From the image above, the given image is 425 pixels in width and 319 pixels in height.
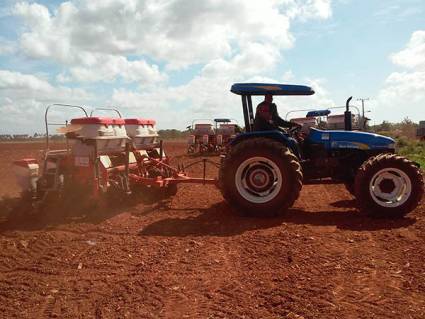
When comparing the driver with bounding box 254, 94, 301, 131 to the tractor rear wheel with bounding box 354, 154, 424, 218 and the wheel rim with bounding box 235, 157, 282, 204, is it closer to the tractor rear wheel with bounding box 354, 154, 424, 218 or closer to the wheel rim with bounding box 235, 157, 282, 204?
the wheel rim with bounding box 235, 157, 282, 204

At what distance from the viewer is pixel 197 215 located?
720cm

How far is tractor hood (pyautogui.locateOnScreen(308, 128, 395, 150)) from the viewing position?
23.6 ft

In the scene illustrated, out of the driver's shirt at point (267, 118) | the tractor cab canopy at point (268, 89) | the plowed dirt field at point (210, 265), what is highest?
the tractor cab canopy at point (268, 89)

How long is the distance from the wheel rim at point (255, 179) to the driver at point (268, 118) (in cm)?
64

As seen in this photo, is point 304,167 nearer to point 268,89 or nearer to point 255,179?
point 255,179

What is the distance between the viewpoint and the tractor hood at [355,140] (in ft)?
23.6

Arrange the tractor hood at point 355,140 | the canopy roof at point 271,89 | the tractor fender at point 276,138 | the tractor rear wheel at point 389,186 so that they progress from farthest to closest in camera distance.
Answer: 1. the tractor hood at point 355,140
2. the tractor fender at point 276,138
3. the canopy roof at point 271,89
4. the tractor rear wheel at point 389,186

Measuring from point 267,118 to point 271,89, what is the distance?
477 millimetres

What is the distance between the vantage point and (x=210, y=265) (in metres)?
4.61

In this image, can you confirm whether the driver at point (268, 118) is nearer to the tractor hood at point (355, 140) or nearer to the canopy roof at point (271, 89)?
the canopy roof at point (271, 89)

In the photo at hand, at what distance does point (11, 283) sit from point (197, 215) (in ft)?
11.2

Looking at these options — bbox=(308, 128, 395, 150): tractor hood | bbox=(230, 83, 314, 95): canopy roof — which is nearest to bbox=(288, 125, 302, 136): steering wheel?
bbox=(308, 128, 395, 150): tractor hood

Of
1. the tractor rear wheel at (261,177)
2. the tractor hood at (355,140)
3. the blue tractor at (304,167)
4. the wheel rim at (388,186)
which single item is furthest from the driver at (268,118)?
the wheel rim at (388,186)

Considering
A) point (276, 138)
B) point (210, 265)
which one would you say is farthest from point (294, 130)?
point (210, 265)
